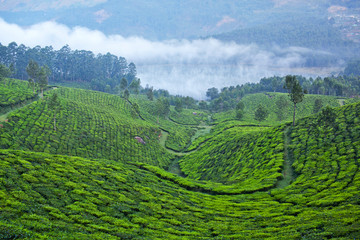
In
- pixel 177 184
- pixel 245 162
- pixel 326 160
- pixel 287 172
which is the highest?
pixel 326 160

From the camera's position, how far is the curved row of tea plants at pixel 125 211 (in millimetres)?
21531

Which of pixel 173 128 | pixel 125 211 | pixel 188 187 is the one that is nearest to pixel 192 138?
pixel 173 128

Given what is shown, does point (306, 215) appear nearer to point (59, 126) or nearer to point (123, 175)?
point (123, 175)

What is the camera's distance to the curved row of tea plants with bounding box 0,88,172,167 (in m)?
62.4

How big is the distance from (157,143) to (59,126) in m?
36.5

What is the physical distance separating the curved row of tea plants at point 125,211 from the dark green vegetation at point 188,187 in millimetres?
115

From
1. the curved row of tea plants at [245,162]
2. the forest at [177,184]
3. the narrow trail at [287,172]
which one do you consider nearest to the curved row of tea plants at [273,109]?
the curved row of tea plants at [245,162]

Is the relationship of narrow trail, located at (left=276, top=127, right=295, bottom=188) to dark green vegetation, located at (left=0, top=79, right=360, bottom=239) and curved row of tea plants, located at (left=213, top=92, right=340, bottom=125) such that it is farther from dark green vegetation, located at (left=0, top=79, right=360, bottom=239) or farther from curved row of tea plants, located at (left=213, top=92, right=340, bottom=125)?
curved row of tea plants, located at (left=213, top=92, right=340, bottom=125)

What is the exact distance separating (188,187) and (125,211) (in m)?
20.3

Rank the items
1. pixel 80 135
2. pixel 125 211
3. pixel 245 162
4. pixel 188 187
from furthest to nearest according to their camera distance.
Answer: pixel 80 135
pixel 245 162
pixel 188 187
pixel 125 211

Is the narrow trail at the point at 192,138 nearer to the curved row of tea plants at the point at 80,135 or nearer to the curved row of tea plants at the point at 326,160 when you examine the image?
the curved row of tea plants at the point at 80,135

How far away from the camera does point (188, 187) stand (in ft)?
155

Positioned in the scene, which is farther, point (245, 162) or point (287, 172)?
point (245, 162)

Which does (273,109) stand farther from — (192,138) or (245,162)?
(245,162)
